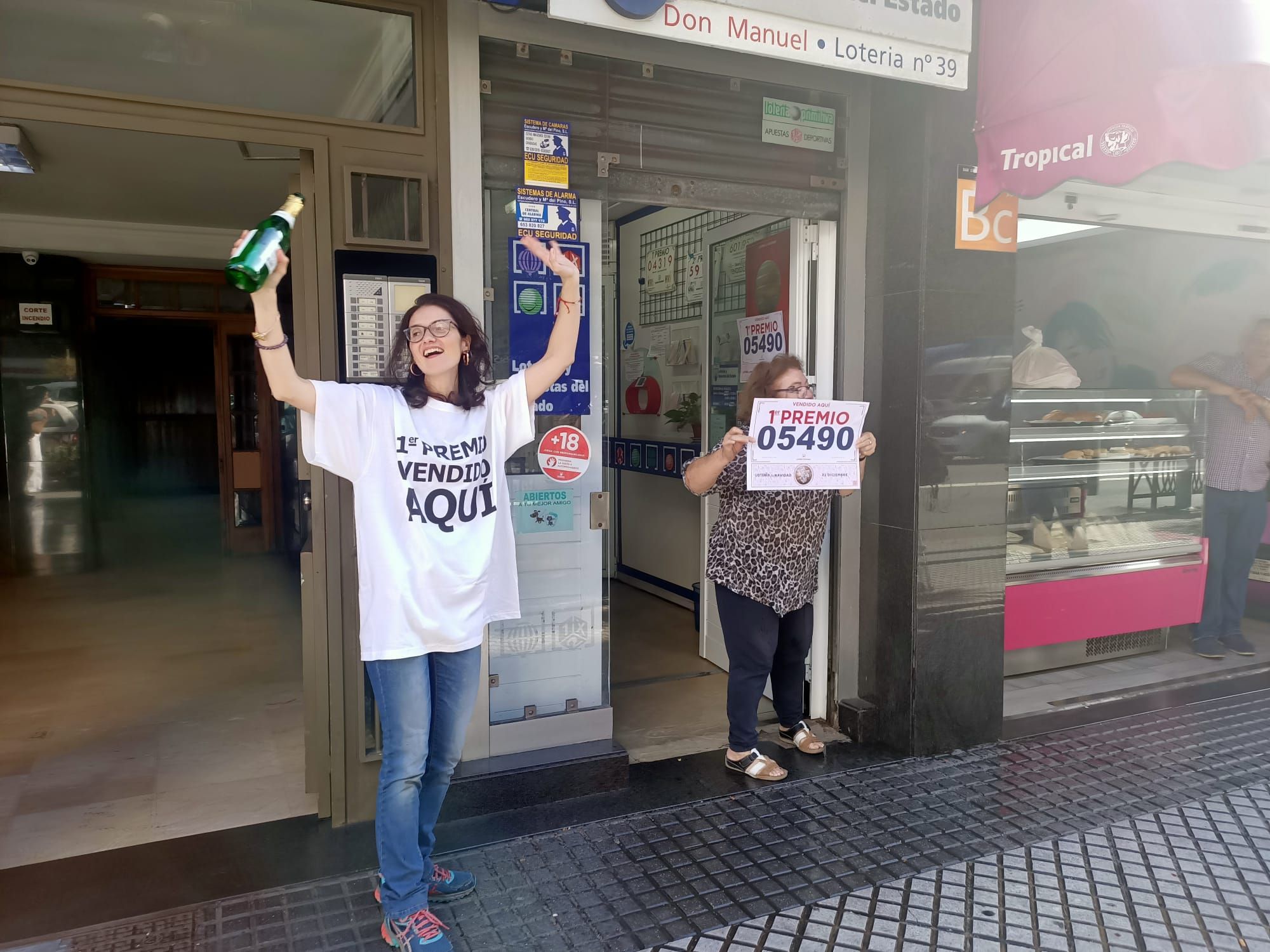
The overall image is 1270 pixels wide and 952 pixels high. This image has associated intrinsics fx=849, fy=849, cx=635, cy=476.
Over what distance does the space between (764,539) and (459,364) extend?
154 centimetres

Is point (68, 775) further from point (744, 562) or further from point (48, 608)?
point (48, 608)

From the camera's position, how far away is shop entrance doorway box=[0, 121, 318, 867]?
3529 millimetres

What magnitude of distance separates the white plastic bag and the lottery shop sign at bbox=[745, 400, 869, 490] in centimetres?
200

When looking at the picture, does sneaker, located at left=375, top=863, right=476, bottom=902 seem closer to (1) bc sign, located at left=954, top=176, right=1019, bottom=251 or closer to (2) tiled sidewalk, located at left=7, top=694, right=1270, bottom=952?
(2) tiled sidewalk, located at left=7, top=694, right=1270, bottom=952

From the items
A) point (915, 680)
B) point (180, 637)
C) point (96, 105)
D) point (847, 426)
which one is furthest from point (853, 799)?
point (180, 637)

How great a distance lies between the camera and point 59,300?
8289 millimetres

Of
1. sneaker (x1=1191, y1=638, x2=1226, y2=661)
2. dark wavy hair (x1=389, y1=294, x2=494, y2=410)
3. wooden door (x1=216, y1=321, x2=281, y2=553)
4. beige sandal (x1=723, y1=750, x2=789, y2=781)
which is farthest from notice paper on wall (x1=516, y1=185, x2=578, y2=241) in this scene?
wooden door (x1=216, y1=321, x2=281, y2=553)

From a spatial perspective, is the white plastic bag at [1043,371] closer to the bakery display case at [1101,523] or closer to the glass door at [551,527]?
the bakery display case at [1101,523]

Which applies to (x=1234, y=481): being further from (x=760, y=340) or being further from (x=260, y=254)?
(x=260, y=254)

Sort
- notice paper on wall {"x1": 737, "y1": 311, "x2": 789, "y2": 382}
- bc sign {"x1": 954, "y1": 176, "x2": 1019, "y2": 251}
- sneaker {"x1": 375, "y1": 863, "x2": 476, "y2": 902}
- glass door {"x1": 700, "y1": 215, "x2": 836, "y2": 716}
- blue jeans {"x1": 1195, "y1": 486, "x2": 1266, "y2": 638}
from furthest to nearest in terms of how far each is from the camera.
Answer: blue jeans {"x1": 1195, "y1": 486, "x2": 1266, "y2": 638}, notice paper on wall {"x1": 737, "y1": 311, "x2": 789, "y2": 382}, glass door {"x1": 700, "y1": 215, "x2": 836, "y2": 716}, bc sign {"x1": 954, "y1": 176, "x2": 1019, "y2": 251}, sneaker {"x1": 375, "y1": 863, "x2": 476, "y2": 902}

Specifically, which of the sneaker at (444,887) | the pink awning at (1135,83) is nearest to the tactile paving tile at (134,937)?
the sneaker at (444,887)

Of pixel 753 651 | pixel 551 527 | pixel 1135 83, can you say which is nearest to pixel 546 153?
pixel 551 527

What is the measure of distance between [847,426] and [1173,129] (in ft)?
5.72

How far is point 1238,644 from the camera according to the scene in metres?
5.25
